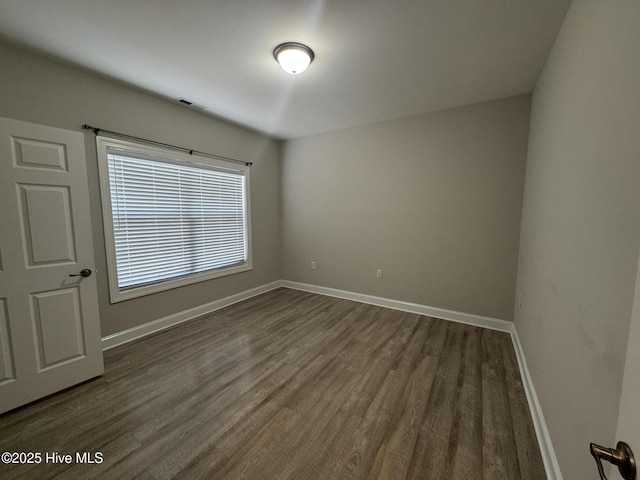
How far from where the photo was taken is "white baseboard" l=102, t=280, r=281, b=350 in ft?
8.62

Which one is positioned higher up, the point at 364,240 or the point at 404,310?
the point at 364,240

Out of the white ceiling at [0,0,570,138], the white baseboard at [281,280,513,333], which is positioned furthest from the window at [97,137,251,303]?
the white baseboard at [281,280,513,333]

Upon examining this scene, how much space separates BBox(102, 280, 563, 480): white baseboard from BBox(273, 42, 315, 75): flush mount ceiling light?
3.02 metres

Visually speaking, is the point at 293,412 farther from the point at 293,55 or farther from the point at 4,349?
the point at 293,55

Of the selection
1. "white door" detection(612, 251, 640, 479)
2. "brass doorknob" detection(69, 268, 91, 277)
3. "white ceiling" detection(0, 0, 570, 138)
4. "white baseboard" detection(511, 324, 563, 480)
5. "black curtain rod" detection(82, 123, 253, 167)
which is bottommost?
"white baseboard" detection(511, 324, 563, 480)

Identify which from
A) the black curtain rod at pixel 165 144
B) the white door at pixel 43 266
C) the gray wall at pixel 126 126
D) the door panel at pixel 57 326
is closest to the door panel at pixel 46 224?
the white door at pixel 43 266

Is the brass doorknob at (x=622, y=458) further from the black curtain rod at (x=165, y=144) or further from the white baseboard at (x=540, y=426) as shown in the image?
the black curtain rod at (x=165, y=144)

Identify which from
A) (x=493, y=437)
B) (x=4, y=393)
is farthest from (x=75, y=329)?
(x=493, y=437)

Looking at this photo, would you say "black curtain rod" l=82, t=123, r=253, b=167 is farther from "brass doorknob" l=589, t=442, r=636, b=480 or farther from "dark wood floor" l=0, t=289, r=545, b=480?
"brass doorknob" l=589, t=442, r=636, b=480

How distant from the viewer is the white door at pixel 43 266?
1.74 meters

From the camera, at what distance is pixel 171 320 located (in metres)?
3.10

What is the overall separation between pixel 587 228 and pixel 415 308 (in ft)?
8.40

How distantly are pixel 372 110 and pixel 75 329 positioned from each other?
3.73 m

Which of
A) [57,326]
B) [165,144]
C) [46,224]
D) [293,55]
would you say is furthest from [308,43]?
[57,326]
